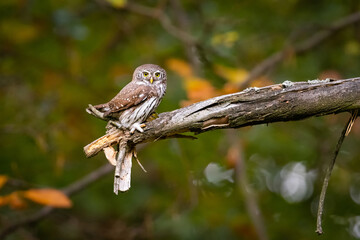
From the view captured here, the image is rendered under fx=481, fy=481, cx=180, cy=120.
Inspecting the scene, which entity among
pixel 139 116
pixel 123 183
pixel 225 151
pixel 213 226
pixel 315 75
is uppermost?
pixel 315 75

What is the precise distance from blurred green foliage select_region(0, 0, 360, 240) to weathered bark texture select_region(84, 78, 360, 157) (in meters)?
2.96

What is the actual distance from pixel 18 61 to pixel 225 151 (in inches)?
126

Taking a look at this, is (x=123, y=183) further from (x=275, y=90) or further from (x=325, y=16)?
(x=325, y=16)

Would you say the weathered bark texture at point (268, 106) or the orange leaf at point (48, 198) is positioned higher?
the orange leaf at point (48, 198)

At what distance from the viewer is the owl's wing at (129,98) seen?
2926 mm

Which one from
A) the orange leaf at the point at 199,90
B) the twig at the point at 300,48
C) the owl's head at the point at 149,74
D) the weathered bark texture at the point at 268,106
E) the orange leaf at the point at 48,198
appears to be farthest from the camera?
the twig at the point at 300,48

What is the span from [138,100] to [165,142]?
2.57 m

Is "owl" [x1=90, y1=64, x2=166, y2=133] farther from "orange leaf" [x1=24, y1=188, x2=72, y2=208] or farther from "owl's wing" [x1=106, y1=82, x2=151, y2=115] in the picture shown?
"orange leaf" [x1=24, y1=188, x2=72, y2=208]

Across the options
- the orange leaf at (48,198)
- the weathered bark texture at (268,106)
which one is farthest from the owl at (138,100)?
the orange leaf at (48,198)

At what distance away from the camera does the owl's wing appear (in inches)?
115

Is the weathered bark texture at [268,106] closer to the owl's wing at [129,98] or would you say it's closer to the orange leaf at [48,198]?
the owl's wing at [129,98]

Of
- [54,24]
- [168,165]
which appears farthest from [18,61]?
[168,165]

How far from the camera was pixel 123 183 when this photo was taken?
2.63 meters

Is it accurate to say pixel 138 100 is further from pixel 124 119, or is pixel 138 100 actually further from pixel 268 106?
pixel 268 106
